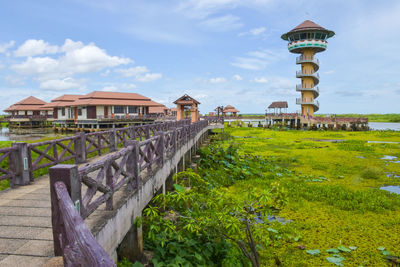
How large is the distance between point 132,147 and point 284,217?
6.64 m

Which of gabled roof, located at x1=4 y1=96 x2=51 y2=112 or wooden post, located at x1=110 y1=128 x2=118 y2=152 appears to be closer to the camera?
wooden post, located at x1=110 y1=128 x2=118 y2=152

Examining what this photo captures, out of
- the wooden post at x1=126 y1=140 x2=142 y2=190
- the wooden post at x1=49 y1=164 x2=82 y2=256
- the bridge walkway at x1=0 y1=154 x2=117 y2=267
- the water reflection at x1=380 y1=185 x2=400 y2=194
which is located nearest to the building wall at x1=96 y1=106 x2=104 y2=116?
the bridge walkway at x1=0 y1=154 x2=117 y2=267

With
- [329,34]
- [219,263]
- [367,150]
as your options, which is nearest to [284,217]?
[219,263]

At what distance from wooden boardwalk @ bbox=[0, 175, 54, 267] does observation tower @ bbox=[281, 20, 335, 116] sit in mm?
50222

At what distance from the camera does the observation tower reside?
4741 cm

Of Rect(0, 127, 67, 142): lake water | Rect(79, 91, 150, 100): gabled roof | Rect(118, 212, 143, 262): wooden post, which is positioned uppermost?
Rect(79, 91, 150, 100): gabled roof

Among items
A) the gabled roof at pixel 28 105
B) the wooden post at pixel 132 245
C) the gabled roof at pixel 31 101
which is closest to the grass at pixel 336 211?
the wooden post at pixel 132 245

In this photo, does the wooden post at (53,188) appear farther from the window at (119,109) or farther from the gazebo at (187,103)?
the window at (119,109)

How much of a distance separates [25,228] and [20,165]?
3.39m

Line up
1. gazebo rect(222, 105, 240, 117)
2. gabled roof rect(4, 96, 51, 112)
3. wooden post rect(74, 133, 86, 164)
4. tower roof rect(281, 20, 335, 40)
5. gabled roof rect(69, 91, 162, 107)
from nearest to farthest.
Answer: wooden post rect(74, 133, 86, 164)
gabled roof rect(69, 91, 162, 107)
tower roof rect(281, 20, 335, 40)
gabled roof rect(4, 96, 51, 112)
gazebo rect(222, 105, 240, 117)

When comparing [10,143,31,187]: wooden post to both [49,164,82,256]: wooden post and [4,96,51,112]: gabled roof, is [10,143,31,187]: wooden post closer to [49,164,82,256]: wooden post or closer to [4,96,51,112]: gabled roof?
[49,164,82,256]: wooden post

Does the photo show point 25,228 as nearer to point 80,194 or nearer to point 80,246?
point 80,194

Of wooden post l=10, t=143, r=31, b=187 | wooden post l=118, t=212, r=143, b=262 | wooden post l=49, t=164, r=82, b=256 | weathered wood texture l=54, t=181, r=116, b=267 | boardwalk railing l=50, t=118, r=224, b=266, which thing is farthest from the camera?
wooden post l=10, t=143, r=31, b=187

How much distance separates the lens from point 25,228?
409cm
